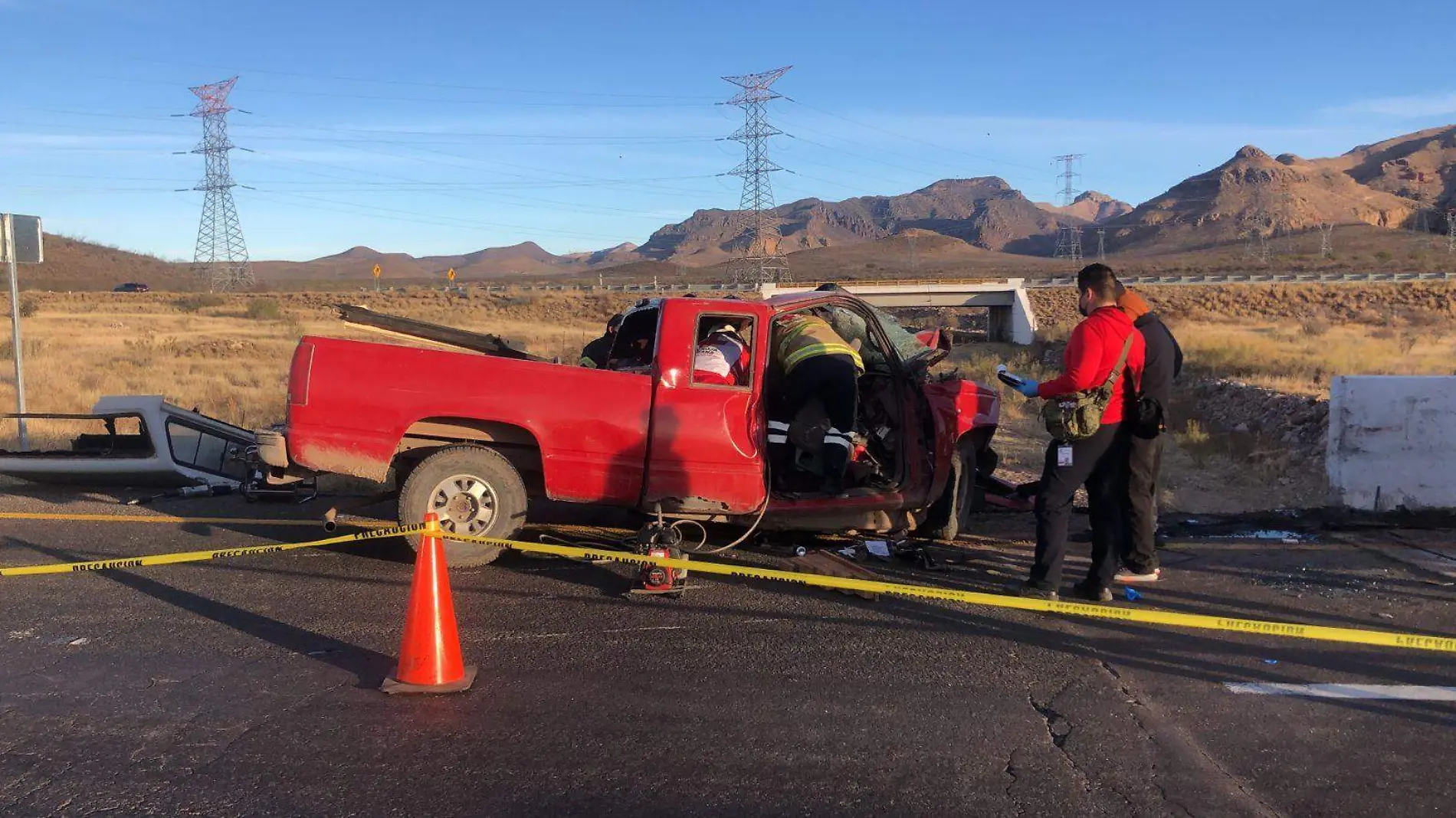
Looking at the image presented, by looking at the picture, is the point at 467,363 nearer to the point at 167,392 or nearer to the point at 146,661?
the point at 146,661

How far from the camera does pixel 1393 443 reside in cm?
793

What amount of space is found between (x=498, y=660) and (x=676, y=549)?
144cm

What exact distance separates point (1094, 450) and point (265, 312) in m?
45.9

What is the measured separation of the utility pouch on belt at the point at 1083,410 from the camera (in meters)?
5.68

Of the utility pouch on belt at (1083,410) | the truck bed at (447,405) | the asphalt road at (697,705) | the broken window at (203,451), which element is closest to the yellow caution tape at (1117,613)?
the asphalt road at (697,705)

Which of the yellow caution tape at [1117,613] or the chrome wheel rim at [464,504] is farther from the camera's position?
the chrome wheel rim at [464,504]

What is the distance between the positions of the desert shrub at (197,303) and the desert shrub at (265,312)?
537 centimetres

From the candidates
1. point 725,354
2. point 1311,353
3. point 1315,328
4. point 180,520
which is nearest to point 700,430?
point 725,354

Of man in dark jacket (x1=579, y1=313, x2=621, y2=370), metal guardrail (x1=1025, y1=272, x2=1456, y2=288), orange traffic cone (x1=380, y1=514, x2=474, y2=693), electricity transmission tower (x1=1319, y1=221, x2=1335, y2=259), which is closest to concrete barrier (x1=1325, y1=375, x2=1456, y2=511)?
man in dark jacket (x1=579, y1=313, x2=621, y2=370)

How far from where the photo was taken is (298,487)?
8641 mm

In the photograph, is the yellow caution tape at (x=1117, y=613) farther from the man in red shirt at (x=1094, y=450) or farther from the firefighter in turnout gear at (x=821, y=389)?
the firefighter in turnout gear at (x=821, y=389)

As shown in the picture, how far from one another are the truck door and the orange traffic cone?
6.56 ft

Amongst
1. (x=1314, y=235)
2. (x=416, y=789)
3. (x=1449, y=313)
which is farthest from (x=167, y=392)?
(x=1314, y=235)

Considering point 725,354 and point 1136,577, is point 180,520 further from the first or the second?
point 1136,577
